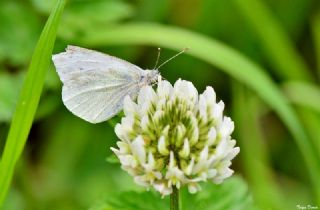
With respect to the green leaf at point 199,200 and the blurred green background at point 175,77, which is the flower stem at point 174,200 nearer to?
the green leaf at point 199,200

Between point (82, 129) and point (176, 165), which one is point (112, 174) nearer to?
point (82, 129)

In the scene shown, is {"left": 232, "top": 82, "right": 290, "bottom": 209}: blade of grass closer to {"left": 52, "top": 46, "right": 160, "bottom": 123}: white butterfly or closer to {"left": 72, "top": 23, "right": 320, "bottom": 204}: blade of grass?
{"left": 72, "top": 23, "right": 320, "bottom": 204}: blade of grass

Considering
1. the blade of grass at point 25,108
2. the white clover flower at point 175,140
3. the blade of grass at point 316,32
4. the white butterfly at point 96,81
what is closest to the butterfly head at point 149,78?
the white butterfly at point 96,81

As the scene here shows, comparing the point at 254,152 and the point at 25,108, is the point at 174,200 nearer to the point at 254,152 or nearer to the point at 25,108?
the point at 25,108

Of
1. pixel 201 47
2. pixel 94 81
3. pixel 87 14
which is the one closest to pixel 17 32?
pixel 87 14

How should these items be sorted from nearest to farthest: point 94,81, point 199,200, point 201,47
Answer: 1. point 199,200
2. point 94,81
3. point 201,47

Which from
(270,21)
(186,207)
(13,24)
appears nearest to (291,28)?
(270,21)
